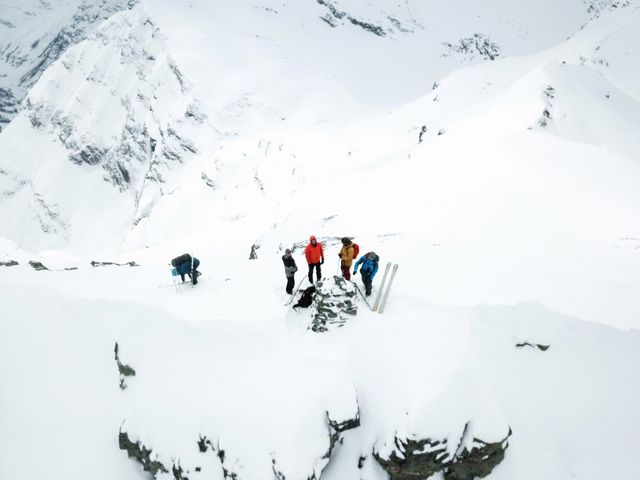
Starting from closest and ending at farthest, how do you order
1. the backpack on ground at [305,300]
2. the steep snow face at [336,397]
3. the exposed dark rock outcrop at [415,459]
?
1. the exposed dark rock outcrop at [415,459]
2. the steep snow face at [336,397]
3. the backpack on ground at [305,300]

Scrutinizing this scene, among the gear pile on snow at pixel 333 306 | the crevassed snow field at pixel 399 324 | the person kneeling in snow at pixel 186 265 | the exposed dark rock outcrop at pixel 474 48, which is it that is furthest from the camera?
the exposed dark rock outcrop at pixel 474 48

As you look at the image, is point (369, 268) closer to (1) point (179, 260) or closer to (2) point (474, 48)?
(1) point (179, 260)

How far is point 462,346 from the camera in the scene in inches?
377

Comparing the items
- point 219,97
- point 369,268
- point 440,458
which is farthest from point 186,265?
point 219,97

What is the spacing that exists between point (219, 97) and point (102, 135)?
41.5 meters

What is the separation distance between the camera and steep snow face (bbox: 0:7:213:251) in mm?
65375

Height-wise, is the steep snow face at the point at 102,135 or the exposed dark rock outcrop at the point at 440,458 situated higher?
the exposed dark rock outcrop at the point at 440,458

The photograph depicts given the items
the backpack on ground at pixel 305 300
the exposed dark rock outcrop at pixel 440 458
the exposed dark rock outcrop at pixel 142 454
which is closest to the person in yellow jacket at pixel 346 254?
the backpack on ground at pixel 305 300

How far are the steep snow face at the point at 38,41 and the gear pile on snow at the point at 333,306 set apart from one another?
208 meters

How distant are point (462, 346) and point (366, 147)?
3796cm

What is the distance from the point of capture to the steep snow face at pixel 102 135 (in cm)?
6538

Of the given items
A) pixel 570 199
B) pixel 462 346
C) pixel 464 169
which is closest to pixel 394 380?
pixel 462 346

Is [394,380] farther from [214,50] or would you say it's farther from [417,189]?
A: [214,50]

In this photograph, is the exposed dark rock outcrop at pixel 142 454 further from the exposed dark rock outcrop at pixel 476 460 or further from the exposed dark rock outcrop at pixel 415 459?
the exposed dark rock outcrop at pixel 476 460
